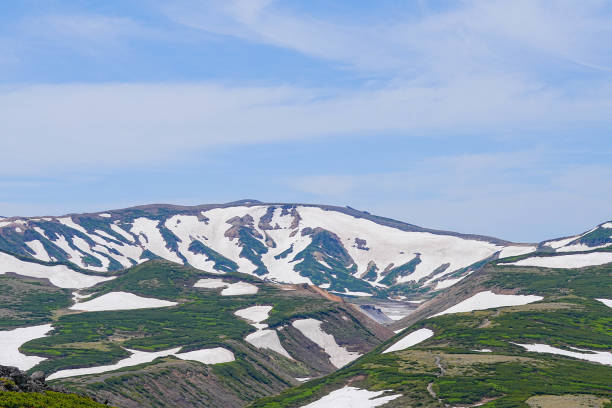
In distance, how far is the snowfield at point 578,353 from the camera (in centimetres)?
17325

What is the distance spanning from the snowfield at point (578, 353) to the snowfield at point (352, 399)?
4674 centimetres

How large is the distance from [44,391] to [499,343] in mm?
132390

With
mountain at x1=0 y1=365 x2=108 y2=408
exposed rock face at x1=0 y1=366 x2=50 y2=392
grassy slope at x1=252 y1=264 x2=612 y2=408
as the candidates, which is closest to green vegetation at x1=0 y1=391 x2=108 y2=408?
mountain at x1=0 y1=365 x2=108 y2=408

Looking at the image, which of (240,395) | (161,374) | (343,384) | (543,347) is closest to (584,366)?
(543,347)

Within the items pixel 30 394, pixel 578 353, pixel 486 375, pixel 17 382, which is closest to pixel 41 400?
pixel 30 394

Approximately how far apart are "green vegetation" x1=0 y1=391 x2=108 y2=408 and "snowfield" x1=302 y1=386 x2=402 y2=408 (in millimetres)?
83190

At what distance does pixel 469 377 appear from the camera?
150 m

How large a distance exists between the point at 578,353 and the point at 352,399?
190 ft

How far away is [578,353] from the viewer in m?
178

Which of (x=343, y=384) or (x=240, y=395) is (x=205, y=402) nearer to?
(x=240, y=395)

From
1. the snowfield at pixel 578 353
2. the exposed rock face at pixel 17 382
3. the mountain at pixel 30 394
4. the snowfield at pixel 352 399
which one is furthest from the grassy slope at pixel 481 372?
the exposed rock face at pixel 17 382

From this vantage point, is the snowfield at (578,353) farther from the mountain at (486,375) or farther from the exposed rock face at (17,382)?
the exposed rock face at (17,382)

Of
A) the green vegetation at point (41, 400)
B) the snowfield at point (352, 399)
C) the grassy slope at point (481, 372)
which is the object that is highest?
the green vegetation at point (41, 400)

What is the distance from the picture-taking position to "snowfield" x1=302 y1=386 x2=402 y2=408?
145875 millimetres
